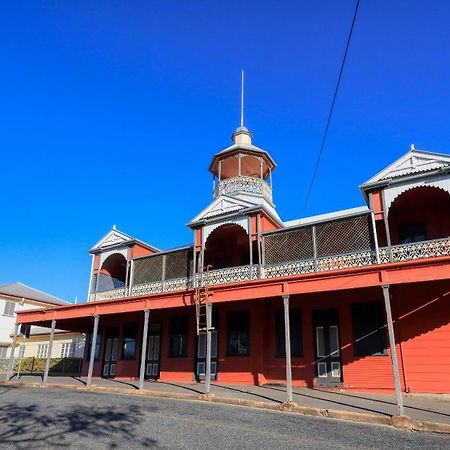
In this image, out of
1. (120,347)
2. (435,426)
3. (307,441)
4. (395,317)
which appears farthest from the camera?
(120,347)

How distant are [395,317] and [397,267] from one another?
3.05 meters

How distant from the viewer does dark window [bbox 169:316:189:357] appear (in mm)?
19562

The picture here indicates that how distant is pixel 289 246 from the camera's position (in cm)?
1605

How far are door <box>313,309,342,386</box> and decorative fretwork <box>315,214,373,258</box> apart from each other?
2724 mm

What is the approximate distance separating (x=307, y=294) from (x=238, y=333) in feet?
14.6

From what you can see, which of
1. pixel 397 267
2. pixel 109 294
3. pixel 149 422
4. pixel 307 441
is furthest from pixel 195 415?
pixel 109 294

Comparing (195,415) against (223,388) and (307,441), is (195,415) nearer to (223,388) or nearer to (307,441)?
(307,441)

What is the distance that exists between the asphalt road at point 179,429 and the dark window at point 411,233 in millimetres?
8396

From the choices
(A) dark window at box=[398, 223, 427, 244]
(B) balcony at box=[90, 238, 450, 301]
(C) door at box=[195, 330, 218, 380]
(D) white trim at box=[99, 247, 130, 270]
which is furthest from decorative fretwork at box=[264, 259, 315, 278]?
(D) white trim at box=[99, 247, 130, 270]

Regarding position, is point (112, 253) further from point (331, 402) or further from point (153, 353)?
point (331, 402)

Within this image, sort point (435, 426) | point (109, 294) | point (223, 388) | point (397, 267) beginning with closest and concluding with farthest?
point (435, 426) → point (397, 267) → point (223, 388) → point (109, 294)

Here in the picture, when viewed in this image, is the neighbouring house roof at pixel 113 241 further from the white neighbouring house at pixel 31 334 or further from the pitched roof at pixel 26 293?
the pitched roof at pixel 26 293

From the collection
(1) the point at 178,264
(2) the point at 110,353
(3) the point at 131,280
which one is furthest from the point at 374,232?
(2) the point at 110,353

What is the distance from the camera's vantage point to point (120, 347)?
2189 cm
